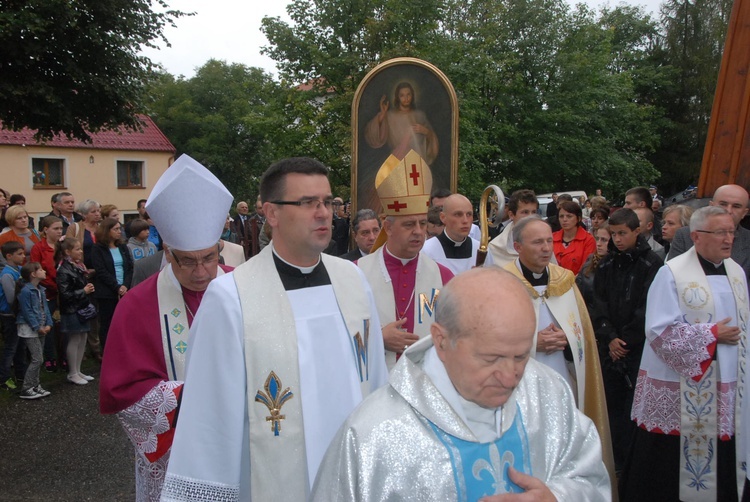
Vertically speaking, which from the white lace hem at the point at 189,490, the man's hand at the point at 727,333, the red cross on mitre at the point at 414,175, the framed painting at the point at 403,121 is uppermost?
the framed painting at the point at 403,121

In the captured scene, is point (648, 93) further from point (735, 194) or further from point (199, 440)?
point (199, 440)

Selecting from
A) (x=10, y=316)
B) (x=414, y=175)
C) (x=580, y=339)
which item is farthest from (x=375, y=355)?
(x=10, y=316)

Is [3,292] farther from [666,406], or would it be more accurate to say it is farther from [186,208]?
[666,406]

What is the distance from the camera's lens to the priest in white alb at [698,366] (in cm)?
426

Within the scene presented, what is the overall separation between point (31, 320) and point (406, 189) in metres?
4.97

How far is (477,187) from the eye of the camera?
1920 cm

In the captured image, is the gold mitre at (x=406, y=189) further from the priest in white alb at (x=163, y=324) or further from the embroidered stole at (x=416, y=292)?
the priest in white alb at (x=163, y=324)

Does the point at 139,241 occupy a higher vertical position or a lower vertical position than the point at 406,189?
lower

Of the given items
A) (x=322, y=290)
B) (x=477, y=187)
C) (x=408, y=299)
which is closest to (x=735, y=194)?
(x=408, y=299)

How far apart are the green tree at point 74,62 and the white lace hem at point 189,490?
11023 mm

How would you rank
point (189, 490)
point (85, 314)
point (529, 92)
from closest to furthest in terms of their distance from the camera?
point (189, 490), point (85, 314), point (529, 92)

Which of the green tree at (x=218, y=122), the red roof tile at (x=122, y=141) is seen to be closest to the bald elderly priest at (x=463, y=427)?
the red roof tile at (x=122, y=141)

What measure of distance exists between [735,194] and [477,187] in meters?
14.0

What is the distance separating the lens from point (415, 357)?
2.10 m
